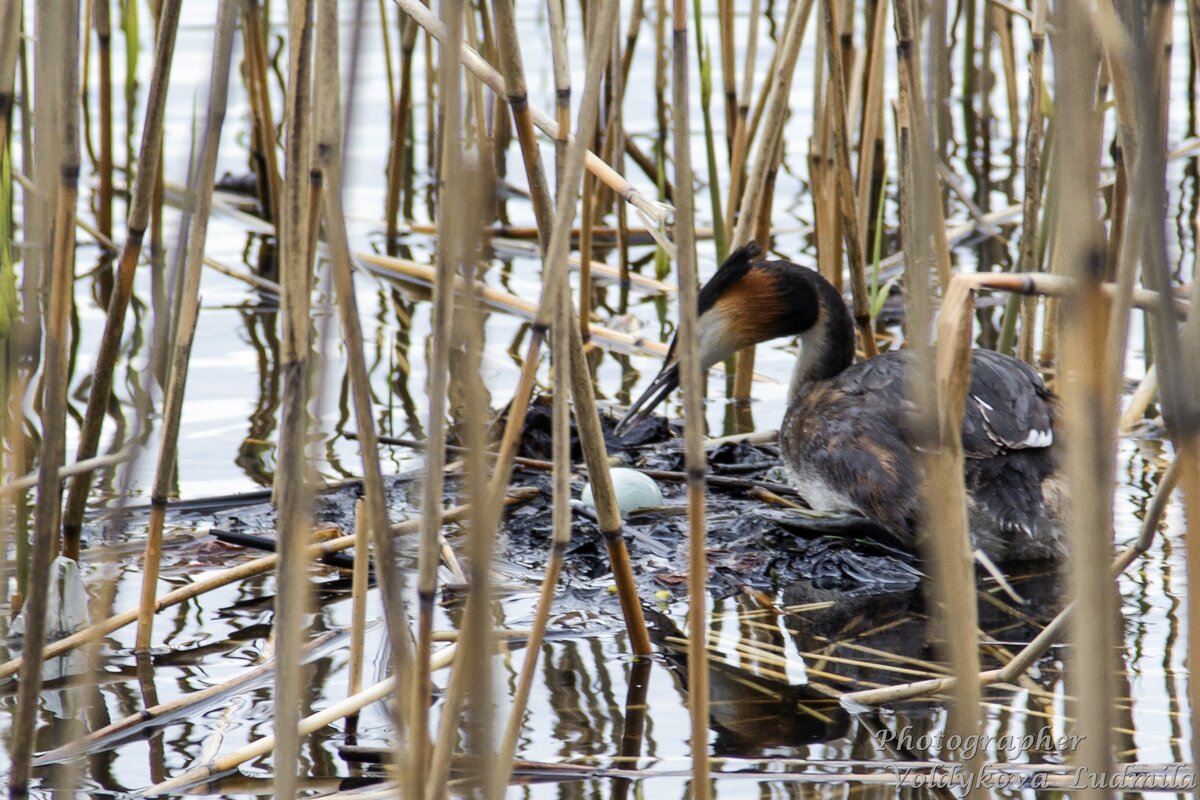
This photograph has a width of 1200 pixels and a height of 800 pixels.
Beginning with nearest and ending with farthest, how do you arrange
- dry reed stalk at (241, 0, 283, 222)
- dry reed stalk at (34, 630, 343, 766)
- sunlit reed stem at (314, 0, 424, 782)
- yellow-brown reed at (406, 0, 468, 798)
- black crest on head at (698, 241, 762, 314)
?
1. yellow-brown reed at (406, 0, 468, 798)
2. sunlit reed stem at (314, 0, 424, 782)
3. dry reed stalk at (34, 630, 343, 766)
4. black crest on head at (698, 241, 762, 314)
5. dry reed stalk at (241, 0, 283, 222)

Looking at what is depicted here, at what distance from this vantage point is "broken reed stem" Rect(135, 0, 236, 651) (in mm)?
1785

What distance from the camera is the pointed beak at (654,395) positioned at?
369cm

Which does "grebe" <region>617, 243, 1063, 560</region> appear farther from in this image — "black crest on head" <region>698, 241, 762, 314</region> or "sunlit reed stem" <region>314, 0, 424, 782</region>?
"sunlit reed stem" <region>314, 0, 424, 782</region>

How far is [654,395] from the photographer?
3.74 metres

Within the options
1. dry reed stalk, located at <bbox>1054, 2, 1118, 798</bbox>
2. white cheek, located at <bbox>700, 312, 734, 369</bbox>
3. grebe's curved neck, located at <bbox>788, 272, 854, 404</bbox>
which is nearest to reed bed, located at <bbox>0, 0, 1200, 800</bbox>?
dry reed stalk, located at <bbox>1054, 2, 1118, 798</bbox>

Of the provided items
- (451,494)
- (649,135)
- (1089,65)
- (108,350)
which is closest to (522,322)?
(451,494)

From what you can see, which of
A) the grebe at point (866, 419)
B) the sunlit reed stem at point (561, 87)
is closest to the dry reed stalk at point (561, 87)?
the sunlit reed stem at point (561, 87)

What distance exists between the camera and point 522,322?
4.91 meters

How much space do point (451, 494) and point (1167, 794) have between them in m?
1.96

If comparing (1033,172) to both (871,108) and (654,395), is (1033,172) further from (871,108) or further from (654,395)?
(654,395)

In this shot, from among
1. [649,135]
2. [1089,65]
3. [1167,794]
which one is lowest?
[1167,794]

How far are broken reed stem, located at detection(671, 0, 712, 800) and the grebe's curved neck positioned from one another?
2.01 meters

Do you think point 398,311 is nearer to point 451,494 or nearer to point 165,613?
point 451,494

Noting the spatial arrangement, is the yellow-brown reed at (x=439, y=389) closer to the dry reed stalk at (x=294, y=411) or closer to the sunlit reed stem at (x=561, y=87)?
the dry reed stalk at (x=294, y=411)
